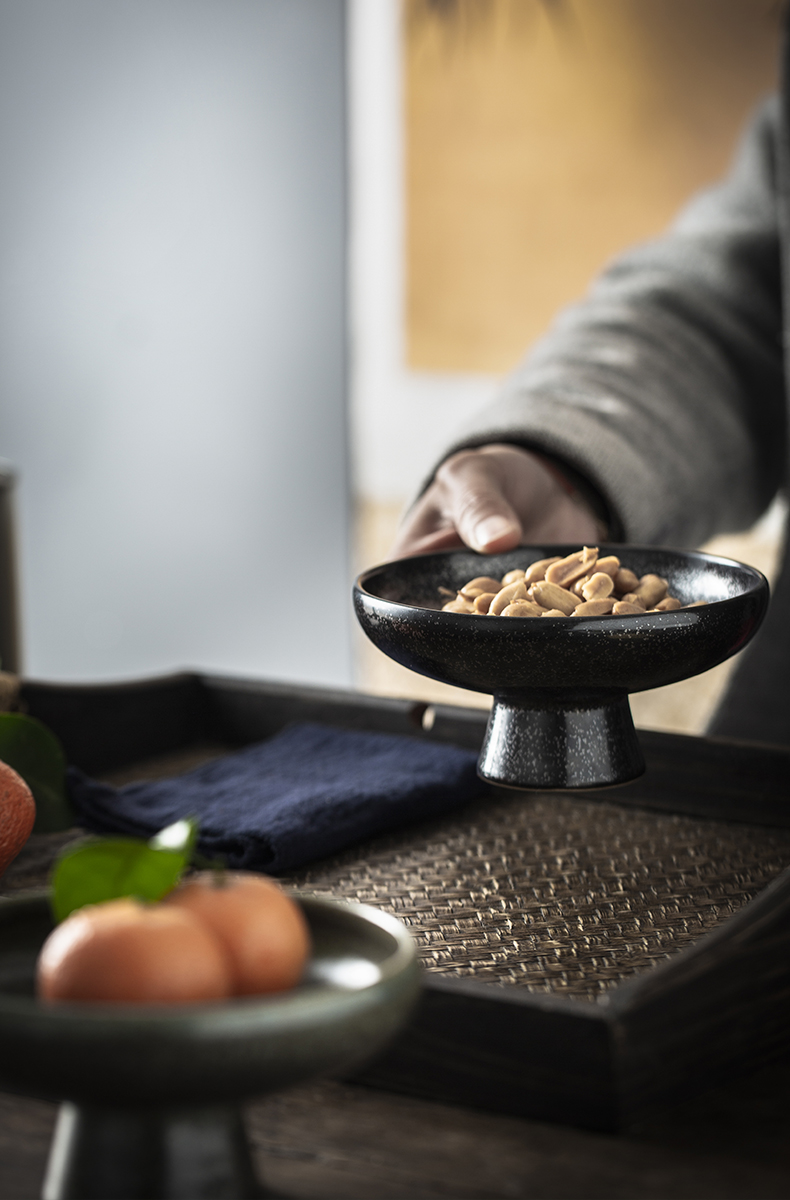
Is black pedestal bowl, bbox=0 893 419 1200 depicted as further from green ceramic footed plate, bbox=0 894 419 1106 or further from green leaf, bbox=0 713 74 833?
green leaf, bbox=0 713 74 833

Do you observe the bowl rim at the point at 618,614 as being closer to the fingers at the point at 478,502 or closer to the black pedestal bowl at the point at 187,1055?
the fingers at the point at 478,502

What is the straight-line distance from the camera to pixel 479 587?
756mm

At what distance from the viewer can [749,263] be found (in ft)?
4.70

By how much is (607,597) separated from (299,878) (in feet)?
0.77

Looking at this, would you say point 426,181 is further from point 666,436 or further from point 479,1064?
point 479,1064

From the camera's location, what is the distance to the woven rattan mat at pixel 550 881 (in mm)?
591

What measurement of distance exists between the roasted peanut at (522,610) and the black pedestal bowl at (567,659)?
4 cm

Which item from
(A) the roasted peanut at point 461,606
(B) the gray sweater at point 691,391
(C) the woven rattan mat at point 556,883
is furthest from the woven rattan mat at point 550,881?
(B) the gray sweater at point 691,391

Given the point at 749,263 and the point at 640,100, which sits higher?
the point at 640,100

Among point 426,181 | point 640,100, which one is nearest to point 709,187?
point 640,100

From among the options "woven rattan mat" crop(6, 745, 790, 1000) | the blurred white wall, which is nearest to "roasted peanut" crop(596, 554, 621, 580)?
"woven rattan mat" crop(6, 745, 790, 1000)

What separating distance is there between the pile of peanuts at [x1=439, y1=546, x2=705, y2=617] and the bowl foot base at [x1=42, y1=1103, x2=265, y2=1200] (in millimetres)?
316

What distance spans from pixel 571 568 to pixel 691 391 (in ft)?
2.16

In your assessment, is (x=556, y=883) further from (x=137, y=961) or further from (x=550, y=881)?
(x=137, y=961)
